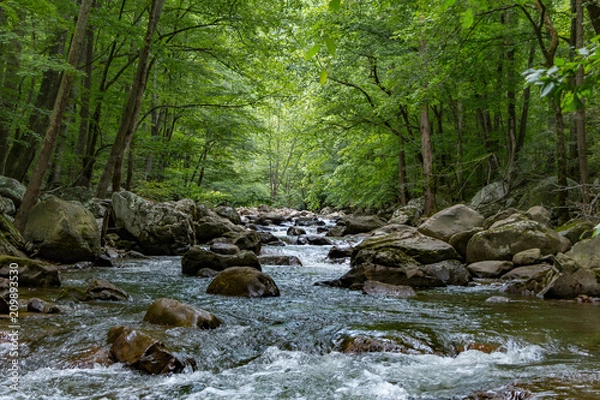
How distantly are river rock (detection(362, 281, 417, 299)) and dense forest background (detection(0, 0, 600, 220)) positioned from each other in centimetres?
367

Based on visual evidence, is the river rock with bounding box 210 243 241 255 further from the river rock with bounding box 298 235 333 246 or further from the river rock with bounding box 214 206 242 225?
the river rock with bounding box 214 206 242 225

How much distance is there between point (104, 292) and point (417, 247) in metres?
6.08

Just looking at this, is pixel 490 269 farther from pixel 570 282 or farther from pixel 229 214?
pixel 229 214

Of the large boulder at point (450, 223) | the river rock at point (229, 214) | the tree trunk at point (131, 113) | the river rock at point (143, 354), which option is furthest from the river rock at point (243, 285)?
the river rock at point (229, 214)

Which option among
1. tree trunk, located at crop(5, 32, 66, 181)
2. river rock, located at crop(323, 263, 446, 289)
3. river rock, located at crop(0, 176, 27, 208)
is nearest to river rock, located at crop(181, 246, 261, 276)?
river rock, located at crop(323, 263, 446, 289)

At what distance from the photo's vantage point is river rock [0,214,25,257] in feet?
24.4

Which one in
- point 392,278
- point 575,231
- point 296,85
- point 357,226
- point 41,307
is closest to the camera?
point 41,307

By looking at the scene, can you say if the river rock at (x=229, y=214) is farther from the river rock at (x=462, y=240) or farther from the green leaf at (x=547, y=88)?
the green leaf at (x=547, y=88)

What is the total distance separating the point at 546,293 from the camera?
6.81m

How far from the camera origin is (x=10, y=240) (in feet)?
25.7

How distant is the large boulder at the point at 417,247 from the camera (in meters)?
9.11

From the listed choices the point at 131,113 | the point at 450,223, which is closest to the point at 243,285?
the point at 450,223

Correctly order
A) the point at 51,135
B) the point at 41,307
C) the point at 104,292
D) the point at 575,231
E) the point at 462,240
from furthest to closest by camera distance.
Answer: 1. the point at 462,240
2. the point at 575,231
3. the point at 51,135
4. the point at 104,292
5. the point at 41,307

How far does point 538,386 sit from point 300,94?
47.7ft
